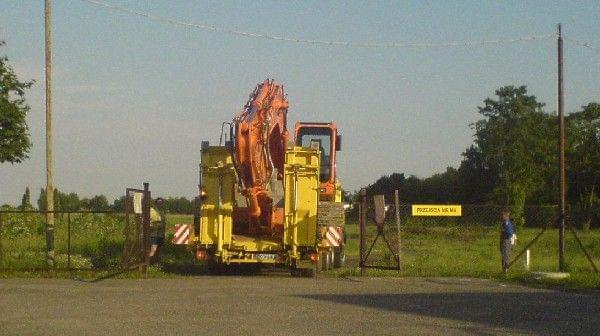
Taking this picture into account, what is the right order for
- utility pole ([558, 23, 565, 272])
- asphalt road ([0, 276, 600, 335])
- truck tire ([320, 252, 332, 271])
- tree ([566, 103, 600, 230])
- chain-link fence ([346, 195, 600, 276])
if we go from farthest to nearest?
tree ([566, 103, 600, 230])
chain-link fence ([346, 195, 600, 276])
truck tire ([320, 252, 332, 271])
utility pole ([558, 23, 565, 272])
asphalt road ([0, 276, 600, 335])

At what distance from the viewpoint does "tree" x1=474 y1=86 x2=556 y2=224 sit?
9206 centimetres

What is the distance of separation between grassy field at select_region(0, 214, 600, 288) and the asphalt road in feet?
8.39

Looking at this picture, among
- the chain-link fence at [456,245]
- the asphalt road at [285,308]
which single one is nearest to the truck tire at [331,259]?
the chain-link fence at [456,245]

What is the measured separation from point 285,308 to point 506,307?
3770mm

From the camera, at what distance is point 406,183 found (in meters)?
100

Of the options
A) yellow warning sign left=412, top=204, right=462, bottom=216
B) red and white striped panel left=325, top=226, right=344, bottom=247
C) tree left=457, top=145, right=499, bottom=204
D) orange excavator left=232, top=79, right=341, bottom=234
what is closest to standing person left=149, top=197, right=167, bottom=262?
orange excavator left=232, top=79, right=341, bottom=234

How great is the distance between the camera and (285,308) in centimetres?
1748

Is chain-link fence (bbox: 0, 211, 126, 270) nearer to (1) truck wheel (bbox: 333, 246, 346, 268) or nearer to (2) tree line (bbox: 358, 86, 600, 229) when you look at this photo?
(1) truck wheel (bbox: 333, 246, 346, 268)

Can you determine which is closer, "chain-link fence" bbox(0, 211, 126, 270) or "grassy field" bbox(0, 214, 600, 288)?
"grassy field" bbox(0, 214, 600, 288)

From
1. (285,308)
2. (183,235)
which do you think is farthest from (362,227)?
(285,308)

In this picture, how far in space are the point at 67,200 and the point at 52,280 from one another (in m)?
58.3

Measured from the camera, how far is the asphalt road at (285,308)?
14.7m

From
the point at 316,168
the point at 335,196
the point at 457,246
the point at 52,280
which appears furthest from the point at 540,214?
the point at 52,280

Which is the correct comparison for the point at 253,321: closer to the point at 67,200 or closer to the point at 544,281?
the point at 544,281
